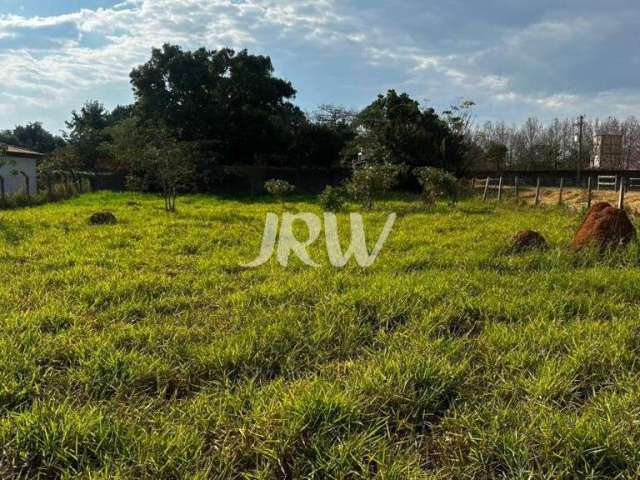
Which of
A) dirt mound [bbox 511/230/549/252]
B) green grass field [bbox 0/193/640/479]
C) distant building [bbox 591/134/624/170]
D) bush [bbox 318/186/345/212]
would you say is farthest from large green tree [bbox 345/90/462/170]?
distant building [bbox 591/134/624/170]

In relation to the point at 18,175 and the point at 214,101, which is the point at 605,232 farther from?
the point at 18,175

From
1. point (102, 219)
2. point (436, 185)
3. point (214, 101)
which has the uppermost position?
point (214, 101)

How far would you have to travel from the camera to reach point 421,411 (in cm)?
226

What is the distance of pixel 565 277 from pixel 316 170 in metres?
17.4

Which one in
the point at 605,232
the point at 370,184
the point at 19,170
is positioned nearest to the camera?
the point at 605,232

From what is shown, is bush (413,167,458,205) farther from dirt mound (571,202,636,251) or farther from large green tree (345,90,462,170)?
dirt mound (571,202,636,251)

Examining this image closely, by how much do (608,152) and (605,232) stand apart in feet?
109

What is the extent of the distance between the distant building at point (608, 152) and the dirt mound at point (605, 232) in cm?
3173

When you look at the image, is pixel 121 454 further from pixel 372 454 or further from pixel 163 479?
pixel 372 454

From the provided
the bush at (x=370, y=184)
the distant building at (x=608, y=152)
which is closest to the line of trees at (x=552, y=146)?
the distant building at (x=608, y=152)

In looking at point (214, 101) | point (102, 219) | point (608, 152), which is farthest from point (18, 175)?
point (608, 152)

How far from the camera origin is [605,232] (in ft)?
18.4

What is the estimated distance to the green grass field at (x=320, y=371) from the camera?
1.91 metres

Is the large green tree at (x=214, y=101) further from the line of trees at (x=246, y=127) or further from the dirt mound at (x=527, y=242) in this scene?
the dirt mound at (x=527, y=242)
